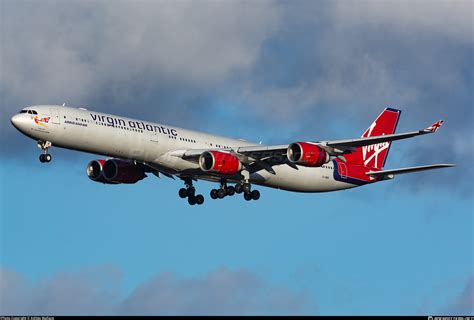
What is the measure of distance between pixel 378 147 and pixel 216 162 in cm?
2034

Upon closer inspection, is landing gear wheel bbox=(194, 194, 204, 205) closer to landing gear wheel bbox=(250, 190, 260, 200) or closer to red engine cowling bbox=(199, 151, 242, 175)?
landing gear wheel bbox=(250, 190, 260, 200)

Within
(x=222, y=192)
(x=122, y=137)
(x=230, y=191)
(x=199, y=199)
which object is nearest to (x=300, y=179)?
(x=230, y=191)

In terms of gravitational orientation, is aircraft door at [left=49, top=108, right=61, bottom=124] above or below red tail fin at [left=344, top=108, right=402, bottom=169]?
below

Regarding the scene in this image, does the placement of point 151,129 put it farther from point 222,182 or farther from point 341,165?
point 341,165

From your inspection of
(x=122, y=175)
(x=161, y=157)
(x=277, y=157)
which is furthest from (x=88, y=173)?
(x=277, y=157)

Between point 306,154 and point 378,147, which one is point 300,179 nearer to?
point 306,154

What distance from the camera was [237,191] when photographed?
3501 inches

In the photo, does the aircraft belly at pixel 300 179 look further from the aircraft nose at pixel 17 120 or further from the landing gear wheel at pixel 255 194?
the aircraft nose at pixel 17 120

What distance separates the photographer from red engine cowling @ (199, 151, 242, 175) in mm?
85500

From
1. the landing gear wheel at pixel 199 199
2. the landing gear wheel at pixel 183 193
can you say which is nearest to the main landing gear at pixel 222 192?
the landing gear wheel at pixel 199 199

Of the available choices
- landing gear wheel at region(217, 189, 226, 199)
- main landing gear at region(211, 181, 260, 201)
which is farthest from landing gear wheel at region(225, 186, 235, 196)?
landing gear wheel at region(217, 189, 226, 199)

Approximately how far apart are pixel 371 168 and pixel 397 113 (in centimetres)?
771

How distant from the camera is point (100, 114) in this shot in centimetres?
8375

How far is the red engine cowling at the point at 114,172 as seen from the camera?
303 ft
